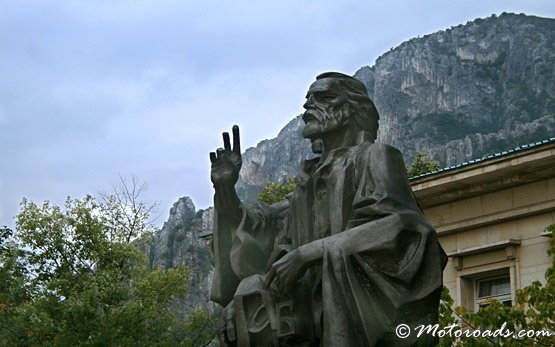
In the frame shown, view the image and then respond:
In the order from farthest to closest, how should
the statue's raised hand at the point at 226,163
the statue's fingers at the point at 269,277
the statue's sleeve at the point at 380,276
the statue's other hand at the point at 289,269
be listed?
the statue's raised hand at the point at 226,163 < the statue's fingers at the point at 269,277 < the statue's other hand at the point at 289,269 < the statue's sleeve at the point at 380,276

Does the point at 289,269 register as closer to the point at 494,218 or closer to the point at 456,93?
the point at 494,218

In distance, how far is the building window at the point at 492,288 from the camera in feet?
88.0

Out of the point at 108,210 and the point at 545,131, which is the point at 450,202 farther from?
the point at 545,131

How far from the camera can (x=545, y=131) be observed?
12662 centimetres

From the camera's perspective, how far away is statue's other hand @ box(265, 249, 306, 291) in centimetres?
689

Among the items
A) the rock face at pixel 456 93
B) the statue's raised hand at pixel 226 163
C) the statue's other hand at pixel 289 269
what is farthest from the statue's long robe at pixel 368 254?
the rock face at pixel 456 93

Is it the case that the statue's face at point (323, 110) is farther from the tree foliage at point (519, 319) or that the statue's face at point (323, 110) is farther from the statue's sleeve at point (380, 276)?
the tree foliage at point (519, 319)

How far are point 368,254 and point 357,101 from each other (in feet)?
4.48

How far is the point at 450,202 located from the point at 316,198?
21146mm

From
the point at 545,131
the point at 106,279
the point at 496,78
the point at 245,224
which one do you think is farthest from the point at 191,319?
the point at 496,78

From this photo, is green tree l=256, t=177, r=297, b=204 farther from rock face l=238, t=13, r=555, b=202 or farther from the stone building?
rock face l=238, t=13, r=555, b=202

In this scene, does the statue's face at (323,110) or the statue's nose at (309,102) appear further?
the statue's nose at (309,102)

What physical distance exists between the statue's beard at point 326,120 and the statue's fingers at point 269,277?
1.12 metres

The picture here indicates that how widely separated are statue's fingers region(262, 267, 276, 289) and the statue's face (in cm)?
112
